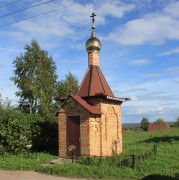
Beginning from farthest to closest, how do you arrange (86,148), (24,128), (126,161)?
(24,128), (86,148), (126,161)

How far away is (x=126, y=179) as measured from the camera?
10195 mm

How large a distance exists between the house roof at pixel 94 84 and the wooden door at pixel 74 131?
4.82 ft

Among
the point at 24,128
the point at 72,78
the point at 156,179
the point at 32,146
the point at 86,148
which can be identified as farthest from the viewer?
the point at 72,78

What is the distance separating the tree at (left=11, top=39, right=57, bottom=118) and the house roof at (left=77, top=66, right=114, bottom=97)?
1294cm

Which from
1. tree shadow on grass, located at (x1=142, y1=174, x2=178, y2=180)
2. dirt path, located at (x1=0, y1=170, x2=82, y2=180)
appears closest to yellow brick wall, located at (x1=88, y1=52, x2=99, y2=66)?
dirt path, located at (x1=0, y1=170, x2=82, y2=180)

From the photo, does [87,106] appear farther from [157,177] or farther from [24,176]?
[157,177]

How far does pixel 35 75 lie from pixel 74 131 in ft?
52.5

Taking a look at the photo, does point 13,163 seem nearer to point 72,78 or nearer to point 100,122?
point 100,122

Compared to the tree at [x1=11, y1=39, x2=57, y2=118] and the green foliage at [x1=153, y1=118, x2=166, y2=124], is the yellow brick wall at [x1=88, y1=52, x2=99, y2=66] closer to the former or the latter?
the tree at [x1=11, y1=39, x2=57, y2=118]

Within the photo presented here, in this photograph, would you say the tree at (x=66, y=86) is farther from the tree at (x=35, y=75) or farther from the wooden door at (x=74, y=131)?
the wooden door at (x=74, y=131)

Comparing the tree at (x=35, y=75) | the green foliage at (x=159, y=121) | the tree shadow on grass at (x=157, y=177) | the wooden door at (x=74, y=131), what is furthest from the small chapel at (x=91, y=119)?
the green foliage at (x=159, y=121)

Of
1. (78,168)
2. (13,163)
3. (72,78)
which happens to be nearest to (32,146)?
(13,163)

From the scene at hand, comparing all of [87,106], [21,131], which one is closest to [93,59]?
[87,106]

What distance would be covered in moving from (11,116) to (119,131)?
5.77 metres
